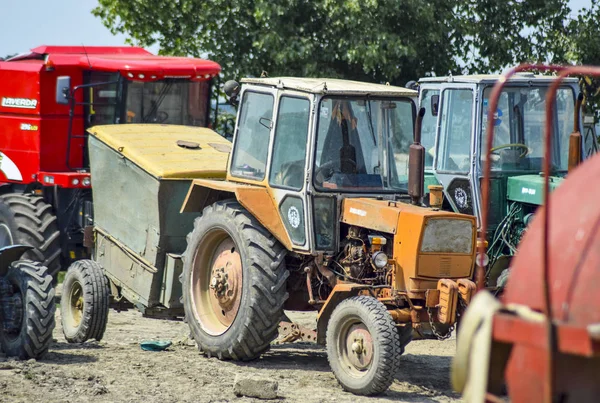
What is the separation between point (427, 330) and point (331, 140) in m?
1.62

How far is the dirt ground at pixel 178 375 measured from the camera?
786cm

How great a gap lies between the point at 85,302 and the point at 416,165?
11.6 feet

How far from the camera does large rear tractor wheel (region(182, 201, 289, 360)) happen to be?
8.74 metres

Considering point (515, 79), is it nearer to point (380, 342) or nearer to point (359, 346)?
point (359, 346)

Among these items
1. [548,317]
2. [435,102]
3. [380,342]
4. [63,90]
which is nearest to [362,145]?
[380,342]

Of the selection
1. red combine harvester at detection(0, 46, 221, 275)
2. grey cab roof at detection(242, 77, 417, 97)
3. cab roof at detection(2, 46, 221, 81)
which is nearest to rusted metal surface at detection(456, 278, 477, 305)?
grey cab roof at detection(242, 77, 417, 97)

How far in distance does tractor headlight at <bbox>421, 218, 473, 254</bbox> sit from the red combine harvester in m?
5.22

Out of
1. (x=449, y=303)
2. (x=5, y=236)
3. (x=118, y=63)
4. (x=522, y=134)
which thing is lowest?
(x=449, y=303)

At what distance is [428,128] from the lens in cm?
1169

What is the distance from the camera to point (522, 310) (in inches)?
152

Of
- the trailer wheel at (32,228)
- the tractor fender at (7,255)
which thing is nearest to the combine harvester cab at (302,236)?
the tractor fender at (7,255)

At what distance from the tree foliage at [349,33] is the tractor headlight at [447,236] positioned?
8267mm

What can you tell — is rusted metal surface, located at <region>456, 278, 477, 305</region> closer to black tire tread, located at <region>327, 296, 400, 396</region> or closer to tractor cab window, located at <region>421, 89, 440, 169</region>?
black tire tread, located at <region>327, 296, 400, 396</region>

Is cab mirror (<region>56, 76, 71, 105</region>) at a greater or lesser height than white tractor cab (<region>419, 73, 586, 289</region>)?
greater
